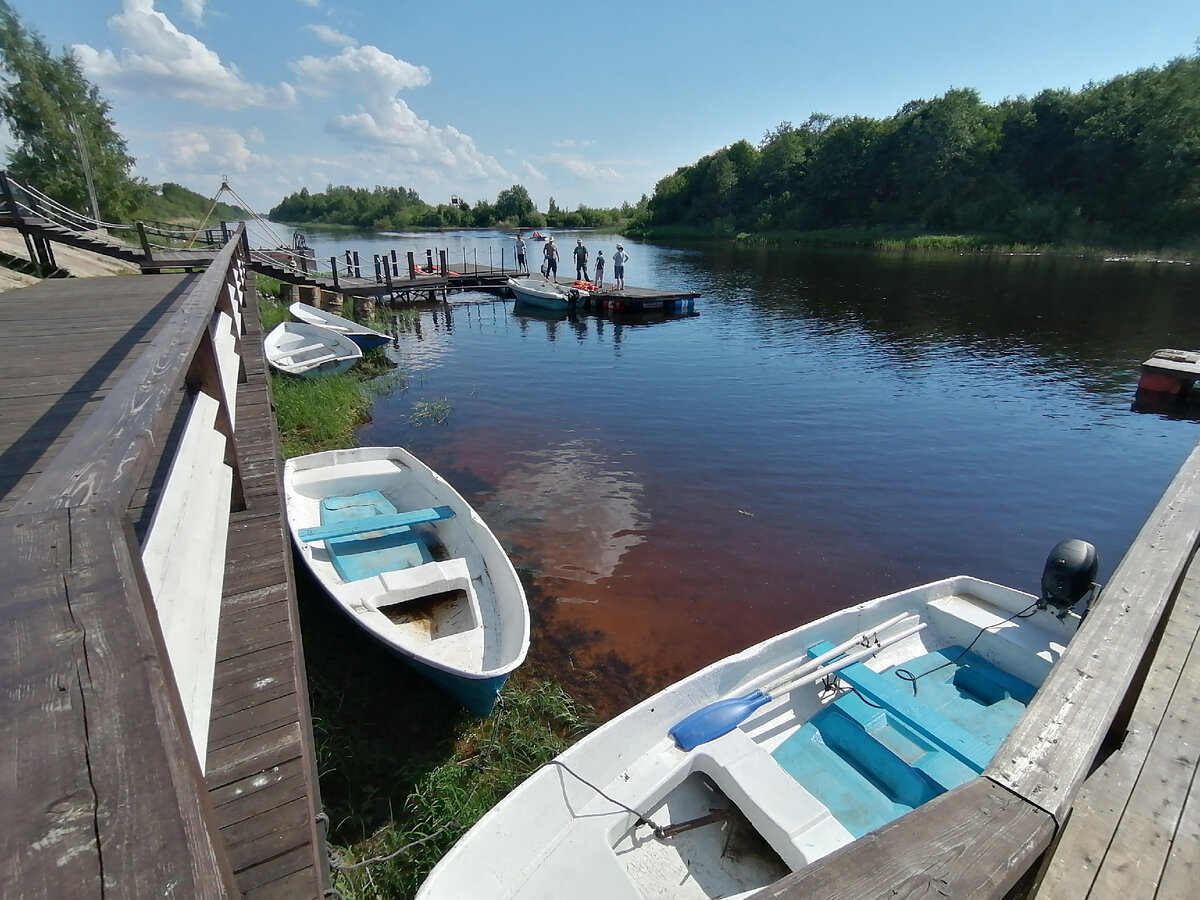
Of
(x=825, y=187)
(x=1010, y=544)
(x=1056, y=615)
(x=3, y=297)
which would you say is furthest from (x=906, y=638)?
(x=825, y=187)

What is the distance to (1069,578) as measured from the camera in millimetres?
5379

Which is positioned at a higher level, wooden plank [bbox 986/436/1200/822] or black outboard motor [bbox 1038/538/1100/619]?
wooden plank [bbox 986/436/1200/822]

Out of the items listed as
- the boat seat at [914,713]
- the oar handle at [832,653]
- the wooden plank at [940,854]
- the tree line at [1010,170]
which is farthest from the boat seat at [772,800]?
the tree line at [1010,170]

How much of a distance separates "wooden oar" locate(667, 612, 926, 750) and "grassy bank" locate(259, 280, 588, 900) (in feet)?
4.52

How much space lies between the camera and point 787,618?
23.7 feet

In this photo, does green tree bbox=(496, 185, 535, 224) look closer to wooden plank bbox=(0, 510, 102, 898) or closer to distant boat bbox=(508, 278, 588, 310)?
distant boat bbox=(508, 278, 588, 310)

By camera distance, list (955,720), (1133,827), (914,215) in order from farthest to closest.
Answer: (914,215) → (955,720) → (1133,827)

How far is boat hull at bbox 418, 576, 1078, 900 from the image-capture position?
3.33 metres

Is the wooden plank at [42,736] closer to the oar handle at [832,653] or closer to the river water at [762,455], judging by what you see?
the oar handle at [832,653]

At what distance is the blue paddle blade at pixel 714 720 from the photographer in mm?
4074

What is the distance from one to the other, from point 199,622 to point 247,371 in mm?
5536

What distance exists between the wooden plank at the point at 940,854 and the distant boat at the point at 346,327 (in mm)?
17383

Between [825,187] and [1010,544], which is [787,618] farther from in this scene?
[825,187]

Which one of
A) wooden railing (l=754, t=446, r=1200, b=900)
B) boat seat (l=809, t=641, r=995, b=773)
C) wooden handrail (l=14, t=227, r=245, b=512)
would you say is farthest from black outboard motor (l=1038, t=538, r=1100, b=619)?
wooden handrail (l=14, t=227, r=245, b=512)
